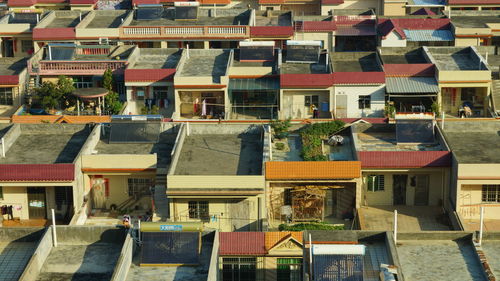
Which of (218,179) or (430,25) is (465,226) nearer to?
(218,179)

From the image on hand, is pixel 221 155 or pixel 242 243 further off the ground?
pixel 221 155

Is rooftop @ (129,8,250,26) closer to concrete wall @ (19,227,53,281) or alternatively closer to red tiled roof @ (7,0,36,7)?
red tiled roof @ (7,0,36,7)

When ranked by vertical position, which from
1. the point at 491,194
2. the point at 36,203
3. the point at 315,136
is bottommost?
the point at 36,203

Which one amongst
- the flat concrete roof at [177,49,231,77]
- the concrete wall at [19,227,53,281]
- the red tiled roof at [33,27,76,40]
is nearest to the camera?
the concrete wall at [19,227,53,281]

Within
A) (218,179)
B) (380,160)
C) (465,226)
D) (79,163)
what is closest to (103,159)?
(79,163)

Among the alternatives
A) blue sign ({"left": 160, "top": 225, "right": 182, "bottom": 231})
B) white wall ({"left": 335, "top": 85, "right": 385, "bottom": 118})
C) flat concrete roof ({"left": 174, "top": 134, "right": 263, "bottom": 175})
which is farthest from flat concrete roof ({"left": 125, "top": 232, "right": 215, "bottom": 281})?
white wall ({"left": 335, "top": 85, "right": 385, "bottom": 118})

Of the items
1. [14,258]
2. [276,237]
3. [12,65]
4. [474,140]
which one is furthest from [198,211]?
[12,65]

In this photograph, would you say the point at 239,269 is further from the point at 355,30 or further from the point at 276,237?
the point at 355,30
